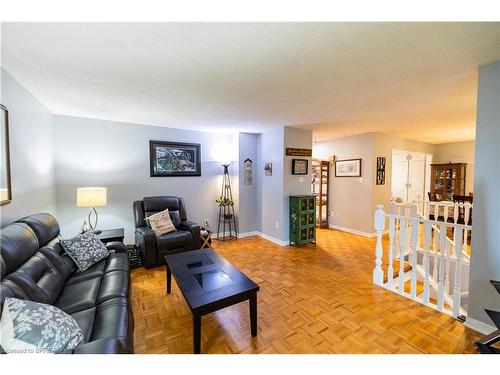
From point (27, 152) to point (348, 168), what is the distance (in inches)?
213

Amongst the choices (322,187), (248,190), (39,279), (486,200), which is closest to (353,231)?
(322,187)

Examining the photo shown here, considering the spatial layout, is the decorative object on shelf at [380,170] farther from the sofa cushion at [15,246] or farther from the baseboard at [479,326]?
the sofa cushion at [15,246]

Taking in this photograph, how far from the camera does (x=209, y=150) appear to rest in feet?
14.8

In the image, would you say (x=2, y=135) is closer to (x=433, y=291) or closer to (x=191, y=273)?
(x=191, y=273)

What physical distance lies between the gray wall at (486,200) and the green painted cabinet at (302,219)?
7.70 feet

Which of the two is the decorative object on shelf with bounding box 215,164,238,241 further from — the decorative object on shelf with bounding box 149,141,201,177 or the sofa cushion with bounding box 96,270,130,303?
the sofa cushion with bounding box 96,270,130,303

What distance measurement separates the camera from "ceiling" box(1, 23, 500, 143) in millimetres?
1306

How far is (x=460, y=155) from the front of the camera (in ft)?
20.0

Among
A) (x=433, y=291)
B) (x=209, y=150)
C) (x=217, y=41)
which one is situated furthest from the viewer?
(x=209, y=150)

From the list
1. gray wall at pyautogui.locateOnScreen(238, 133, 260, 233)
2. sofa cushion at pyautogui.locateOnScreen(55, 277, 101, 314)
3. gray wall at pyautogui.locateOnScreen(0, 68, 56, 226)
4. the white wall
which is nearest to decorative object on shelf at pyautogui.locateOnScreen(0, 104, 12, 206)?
gray wall at pyautogui.locateOnScreen(0, 68, 56, 226)

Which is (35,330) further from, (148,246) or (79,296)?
(148,246)
